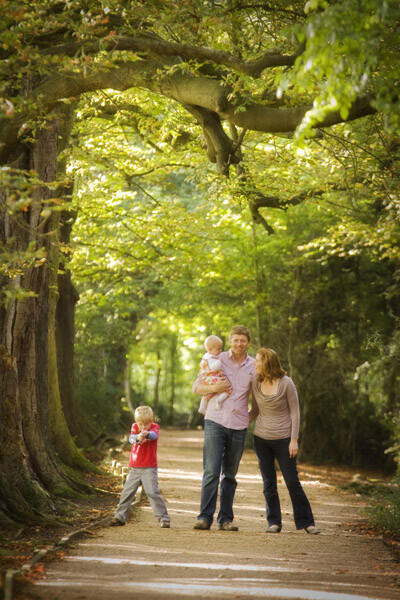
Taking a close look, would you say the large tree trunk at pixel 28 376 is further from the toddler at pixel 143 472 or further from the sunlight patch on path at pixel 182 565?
the sunlight patch on path at pixel 182 565

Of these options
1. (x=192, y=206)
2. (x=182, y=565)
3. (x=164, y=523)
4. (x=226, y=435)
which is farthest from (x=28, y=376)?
(x=192, y=206)

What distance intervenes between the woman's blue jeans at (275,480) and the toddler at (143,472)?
123 cm

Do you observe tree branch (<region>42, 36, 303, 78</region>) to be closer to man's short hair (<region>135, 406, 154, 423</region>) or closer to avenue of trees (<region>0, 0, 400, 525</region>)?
avenue of trees (<region>0, 0, 400, 525</region>)

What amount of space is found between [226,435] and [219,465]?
0.34 metres

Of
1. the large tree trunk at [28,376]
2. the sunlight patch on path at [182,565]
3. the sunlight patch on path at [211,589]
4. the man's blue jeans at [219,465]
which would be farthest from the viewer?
the large tree trunk at [28,376]

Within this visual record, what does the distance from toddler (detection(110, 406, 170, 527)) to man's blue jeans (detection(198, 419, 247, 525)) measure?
0.64 m

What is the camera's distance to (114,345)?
2850cm

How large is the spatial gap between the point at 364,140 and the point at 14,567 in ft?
33.5

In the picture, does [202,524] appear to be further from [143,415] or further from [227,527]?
[143,415]

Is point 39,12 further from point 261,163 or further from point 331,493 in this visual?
point 331,493

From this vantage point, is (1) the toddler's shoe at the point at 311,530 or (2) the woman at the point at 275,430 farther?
(1) the toddler's shoe at the point at 311,530

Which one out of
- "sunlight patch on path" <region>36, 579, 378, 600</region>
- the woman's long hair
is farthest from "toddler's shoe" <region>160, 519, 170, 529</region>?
"sunlight patch on path" <region>36, 579, 378, 600</region>

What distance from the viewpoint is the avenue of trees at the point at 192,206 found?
7.23 meters

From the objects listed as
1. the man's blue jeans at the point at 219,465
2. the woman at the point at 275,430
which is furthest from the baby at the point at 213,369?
the woman at the point at 275,430
